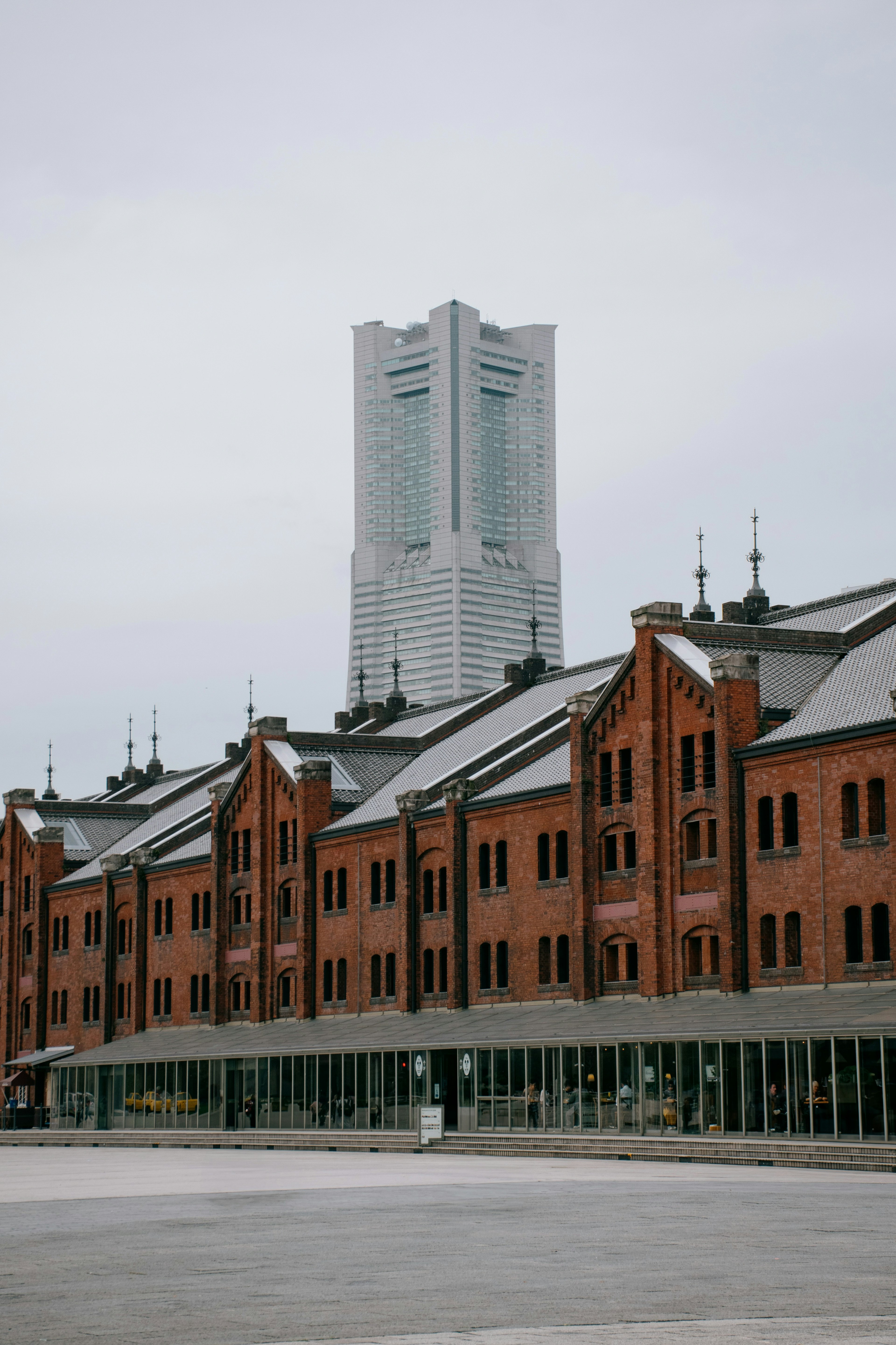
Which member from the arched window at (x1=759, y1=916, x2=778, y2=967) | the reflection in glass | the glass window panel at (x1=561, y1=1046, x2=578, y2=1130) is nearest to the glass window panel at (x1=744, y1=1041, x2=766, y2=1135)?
the arched window at (x1=759, y1=916, x2=778, y2=967)

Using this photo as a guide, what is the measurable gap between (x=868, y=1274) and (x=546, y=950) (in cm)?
4263

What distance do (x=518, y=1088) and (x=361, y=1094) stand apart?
29.5 ft

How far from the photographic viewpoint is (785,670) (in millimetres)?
56094

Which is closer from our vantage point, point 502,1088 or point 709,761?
point 709,761

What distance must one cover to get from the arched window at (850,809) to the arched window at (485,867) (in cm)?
1751

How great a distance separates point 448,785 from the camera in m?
63.3

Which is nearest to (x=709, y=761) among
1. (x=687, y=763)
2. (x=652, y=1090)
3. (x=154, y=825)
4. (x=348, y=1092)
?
(x=687, y=763)

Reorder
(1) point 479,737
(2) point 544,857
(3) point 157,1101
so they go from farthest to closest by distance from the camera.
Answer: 1. (1) point 479,737
2. (3) point 157,1101
3. (2) point 544,857

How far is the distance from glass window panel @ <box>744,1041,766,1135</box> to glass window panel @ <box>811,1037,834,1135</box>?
2027 mm

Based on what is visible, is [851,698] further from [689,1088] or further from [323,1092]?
[323,1092]

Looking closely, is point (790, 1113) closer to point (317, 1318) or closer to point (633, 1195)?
point (633, 1195)

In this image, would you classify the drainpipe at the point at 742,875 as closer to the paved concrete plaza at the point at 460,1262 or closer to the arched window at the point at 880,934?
the arched window at the point at 880,934

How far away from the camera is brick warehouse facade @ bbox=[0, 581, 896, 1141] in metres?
49.2

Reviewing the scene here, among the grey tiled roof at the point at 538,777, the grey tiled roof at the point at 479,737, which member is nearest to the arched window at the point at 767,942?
the grey tiled roof at the point at 538,777
